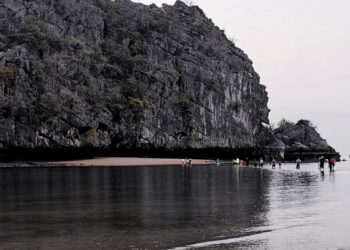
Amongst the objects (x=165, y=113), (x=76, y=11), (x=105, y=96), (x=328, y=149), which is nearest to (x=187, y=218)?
(x=105, y=96)

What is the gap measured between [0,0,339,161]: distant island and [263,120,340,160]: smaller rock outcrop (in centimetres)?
33

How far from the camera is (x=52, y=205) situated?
23.0 metres

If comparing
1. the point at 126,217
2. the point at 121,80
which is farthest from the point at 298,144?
the point at 126,217

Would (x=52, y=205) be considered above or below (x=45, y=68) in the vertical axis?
below

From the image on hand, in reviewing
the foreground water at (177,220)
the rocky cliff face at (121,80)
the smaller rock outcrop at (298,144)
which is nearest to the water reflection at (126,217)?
the foreground water at (177,220)

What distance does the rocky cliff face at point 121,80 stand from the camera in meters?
83.0

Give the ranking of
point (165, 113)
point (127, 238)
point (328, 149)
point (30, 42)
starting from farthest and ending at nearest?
point (328, 149) < point (165, 113) < point (30, 42) < point (127, 238)

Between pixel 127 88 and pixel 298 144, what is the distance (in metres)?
49.2

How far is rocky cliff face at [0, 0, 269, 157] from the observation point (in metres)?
83.0

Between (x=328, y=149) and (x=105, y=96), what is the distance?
6186 centimetres

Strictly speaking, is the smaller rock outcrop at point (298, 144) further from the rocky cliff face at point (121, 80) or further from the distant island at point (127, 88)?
the rocky cliff face at point (121, 80)

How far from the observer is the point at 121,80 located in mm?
105750

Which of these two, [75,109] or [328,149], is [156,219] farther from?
[328,149]

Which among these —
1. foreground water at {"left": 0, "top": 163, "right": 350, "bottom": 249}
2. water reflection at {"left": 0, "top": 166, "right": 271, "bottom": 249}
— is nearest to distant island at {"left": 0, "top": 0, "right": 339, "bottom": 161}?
water reflection at {"left": 0, "top": 166, "right": 271, "bottom": 249}
